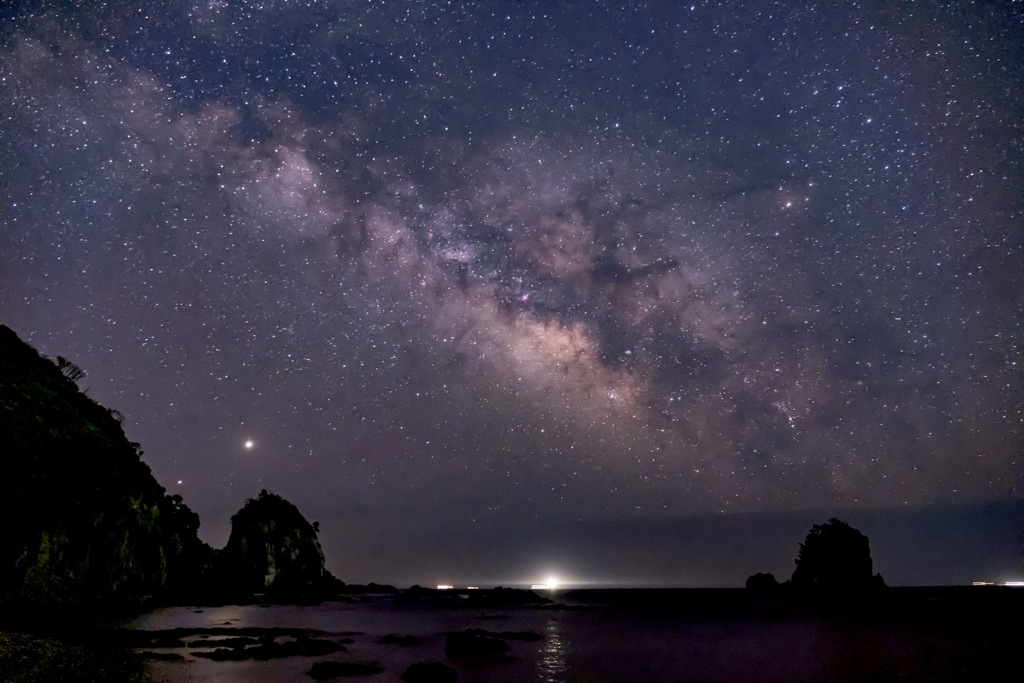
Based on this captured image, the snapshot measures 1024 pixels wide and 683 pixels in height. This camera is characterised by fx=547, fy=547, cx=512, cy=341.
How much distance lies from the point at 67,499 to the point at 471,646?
118 feet

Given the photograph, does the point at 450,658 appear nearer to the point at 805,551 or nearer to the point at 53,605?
the point at 53,605

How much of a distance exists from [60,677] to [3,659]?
11.8ft

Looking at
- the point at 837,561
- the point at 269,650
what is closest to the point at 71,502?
the point at 269,650

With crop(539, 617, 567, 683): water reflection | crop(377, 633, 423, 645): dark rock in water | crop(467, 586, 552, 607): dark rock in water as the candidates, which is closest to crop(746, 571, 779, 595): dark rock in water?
crop(467, 586, 552, 607): dark rock in water

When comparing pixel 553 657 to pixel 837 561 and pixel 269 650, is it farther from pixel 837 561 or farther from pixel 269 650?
pixel 837 561

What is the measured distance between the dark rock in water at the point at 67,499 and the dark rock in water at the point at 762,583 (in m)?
121

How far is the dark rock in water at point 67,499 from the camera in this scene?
133ft

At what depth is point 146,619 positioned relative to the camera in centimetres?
4028

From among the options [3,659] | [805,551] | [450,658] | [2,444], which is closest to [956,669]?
[450,658]

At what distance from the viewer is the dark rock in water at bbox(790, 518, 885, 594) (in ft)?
315

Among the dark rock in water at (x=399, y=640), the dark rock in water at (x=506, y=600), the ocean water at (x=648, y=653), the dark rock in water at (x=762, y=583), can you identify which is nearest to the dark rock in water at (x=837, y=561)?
the dark rock in water at (x=762, y=583)

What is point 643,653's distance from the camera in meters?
35.4

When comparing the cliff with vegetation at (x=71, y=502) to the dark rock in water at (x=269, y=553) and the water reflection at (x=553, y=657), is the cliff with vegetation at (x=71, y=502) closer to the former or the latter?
the dark rock in water at (x=269, y=553)

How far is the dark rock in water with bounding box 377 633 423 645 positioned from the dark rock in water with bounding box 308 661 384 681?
12.0m
